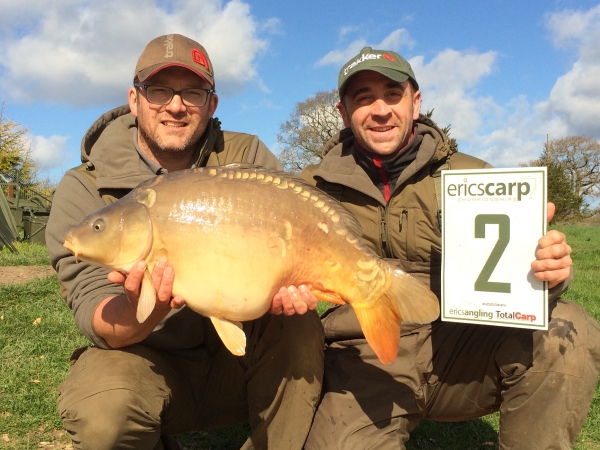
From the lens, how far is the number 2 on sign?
7.98 ft

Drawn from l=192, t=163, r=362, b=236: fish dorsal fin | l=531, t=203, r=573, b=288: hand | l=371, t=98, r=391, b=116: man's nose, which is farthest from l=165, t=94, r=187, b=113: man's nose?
l=531, t=203, r=573, b=288: hand

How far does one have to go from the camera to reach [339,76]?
316cm

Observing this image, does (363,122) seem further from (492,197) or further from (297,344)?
(297,344)

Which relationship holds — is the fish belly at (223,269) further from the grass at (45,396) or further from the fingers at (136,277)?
the grass at (45,396)

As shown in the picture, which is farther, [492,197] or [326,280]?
[492,197]

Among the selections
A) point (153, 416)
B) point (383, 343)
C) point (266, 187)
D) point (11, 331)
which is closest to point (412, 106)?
point (266, 187)

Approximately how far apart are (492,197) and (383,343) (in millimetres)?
823

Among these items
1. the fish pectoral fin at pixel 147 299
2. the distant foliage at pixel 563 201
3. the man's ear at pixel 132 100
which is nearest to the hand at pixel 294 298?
the fish pectoral fin at pixel 147 299

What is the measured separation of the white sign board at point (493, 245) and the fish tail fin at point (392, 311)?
0.34 m

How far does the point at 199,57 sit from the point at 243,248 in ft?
4.49

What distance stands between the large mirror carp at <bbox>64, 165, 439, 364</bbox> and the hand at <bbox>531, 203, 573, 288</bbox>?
19.5 inches

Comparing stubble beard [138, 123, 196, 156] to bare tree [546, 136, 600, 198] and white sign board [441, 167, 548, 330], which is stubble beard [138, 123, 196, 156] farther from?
bare tree [546, 136, 600, 198]

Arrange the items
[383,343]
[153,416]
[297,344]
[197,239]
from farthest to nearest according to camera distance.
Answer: [297,344] → [153,416] → [383,343] → [197,239]

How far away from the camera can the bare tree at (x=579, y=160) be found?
129ft
